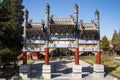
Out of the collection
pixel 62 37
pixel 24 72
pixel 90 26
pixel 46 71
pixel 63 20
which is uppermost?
pixel 63 20

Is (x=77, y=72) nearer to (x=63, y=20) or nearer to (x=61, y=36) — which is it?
(x=61, y=36)

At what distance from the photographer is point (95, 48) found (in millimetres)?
31562

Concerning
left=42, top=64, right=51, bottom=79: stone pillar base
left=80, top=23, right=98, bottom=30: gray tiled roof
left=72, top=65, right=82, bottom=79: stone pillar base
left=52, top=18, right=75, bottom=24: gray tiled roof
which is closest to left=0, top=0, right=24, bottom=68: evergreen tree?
left=42, top=64, right=51, bottom=79: stone pillar base

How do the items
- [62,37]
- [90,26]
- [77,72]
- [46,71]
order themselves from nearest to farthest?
1. [77,72]
2. [46,71]
3. [62,37]
4. [90,26]

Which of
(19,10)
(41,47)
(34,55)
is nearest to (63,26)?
(41,47)

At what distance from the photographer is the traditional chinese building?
1215 inches

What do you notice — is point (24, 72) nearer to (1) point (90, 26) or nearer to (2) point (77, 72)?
(2) point (77, 72)

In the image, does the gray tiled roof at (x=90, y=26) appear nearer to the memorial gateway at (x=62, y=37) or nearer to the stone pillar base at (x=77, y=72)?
the memorial gateway at (x=62, y=37)

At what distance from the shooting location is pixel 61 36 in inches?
1235

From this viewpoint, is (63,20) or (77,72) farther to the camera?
(63,20)

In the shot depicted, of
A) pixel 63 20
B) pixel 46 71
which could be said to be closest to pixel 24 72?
pixel 46 71

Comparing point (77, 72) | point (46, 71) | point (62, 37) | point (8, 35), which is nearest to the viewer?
point (8, 35)

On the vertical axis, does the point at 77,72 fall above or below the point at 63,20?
below

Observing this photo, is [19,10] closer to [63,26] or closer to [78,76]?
[63,26]
